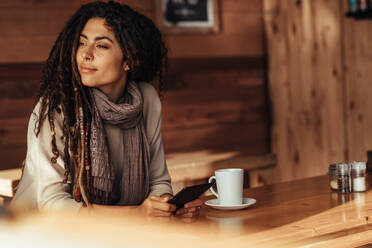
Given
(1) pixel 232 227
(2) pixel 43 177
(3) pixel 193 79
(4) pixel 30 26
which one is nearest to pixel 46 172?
(2) pixel 43 177

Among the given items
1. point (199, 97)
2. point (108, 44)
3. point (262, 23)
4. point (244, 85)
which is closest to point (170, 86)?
point (199, 97)

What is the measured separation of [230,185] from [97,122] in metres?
0.57

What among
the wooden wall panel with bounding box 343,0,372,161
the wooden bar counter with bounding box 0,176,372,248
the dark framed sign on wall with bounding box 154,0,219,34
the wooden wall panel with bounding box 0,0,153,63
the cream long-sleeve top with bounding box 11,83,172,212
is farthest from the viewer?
the dark framed sign on wall with bounding box 154,0,219,34

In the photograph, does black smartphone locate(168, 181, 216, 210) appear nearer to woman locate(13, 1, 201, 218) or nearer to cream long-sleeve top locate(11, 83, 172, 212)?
woman locate(13, 1, 201, 218)

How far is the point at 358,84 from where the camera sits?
169 inches

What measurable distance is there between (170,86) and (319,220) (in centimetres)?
293

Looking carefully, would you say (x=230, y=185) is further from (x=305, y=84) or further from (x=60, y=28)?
(x=305, y=84)

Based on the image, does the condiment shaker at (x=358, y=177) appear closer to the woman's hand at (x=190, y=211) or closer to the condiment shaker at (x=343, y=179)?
the condiment shaker at (x=343, y=179)

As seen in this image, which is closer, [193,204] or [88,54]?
[193,204]

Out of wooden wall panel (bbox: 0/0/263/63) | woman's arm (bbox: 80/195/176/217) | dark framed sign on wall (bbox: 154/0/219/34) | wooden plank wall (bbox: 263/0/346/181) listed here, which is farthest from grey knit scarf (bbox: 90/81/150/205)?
wooden plank wall (bbox: 263/0/346/181)

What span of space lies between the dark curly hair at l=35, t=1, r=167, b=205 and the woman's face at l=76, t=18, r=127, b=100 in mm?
22

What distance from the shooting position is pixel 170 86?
4496 millimetres

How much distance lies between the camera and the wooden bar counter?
148 centimetres

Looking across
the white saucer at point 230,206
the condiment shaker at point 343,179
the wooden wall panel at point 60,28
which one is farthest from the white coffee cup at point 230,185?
the wooden wall panel at point 60,28
